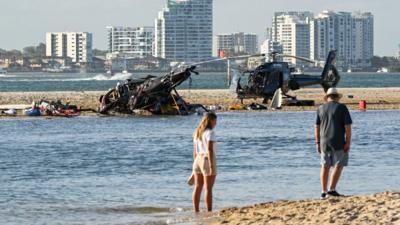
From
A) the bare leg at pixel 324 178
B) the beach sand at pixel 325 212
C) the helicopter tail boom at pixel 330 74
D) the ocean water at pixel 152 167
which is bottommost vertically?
the ocean water at pixel 152 167

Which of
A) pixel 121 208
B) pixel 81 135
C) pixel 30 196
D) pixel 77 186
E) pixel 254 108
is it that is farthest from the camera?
pixel 254 108

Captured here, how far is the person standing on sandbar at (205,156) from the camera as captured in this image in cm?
1555

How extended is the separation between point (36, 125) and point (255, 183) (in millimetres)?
19048

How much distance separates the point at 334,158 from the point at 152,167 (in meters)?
8.28

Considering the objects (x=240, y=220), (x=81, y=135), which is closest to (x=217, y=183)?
(x=240, y=220)

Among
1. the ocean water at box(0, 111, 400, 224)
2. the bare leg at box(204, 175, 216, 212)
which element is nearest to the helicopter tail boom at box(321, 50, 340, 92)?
the ocean water at box(0, 111, 400, 224)

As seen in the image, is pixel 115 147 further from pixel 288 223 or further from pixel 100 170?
pixel 288 223

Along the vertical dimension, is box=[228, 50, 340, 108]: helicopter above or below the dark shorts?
above

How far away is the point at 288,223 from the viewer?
14.1m

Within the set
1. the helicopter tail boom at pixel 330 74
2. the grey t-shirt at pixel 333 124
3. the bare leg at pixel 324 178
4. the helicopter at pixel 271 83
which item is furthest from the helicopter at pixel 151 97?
the grey t-shirt at pixel 333 124

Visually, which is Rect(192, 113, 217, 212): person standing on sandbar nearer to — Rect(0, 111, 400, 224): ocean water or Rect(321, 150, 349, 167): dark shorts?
Rect(0, 111, 400, 224): ocean water

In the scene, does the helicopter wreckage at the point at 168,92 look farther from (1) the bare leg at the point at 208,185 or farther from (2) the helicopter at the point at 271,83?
(1) the bare leg at the point at 208,185

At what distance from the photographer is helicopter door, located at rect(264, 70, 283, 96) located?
47.0m

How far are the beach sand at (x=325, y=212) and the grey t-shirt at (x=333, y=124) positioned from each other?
0.81 m
